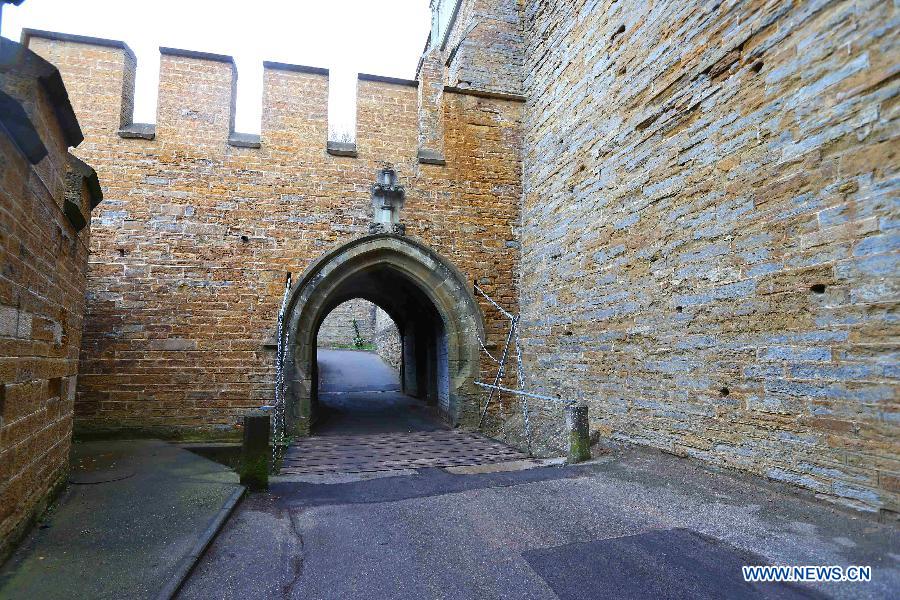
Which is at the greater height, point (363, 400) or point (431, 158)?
point (431, 158)

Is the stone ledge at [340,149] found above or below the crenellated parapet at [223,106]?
below

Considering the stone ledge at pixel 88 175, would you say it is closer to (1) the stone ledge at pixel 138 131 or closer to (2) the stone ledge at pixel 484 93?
(1) the stone ledge at pixel 138 131

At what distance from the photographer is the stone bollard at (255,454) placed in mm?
4374

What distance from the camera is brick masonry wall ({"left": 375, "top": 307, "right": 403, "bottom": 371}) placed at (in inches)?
702

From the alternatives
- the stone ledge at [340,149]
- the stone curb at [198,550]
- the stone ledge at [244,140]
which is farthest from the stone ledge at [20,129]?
the stone ledge at [340,149]

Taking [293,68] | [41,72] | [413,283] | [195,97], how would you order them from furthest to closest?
[413,283], [293,68], [195,97], [41,72]

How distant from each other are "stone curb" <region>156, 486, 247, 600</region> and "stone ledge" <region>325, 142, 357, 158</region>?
5488 mm

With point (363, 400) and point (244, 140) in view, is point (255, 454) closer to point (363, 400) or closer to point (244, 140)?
point (244, 140)

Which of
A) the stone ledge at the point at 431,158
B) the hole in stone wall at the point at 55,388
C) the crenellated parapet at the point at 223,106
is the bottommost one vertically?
the hole in stone wall at the point at 55,388

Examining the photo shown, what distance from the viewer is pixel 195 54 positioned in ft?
25.2

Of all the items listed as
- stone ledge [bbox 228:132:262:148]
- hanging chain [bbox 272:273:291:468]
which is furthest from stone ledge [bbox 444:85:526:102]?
hanging chain [bbox 272:273:291:468]

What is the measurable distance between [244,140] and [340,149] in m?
1.41

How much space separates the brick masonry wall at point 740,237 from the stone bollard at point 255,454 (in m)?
3.64

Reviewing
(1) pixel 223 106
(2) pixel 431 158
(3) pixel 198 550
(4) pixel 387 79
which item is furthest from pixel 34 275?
(4) pixel 387 79
